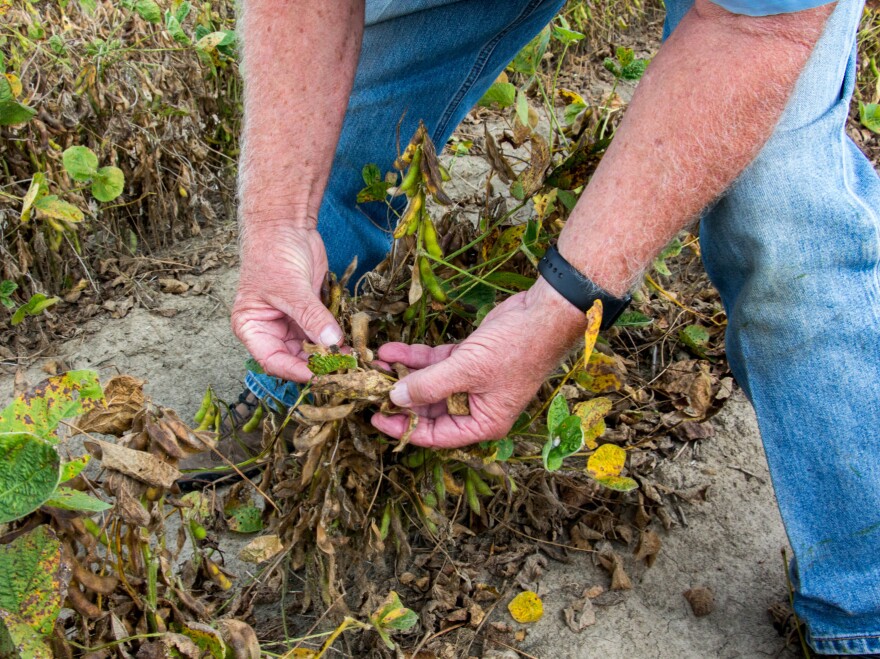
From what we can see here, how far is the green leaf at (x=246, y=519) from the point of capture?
1.41 meters

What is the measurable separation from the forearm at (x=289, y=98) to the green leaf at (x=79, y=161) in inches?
20.6

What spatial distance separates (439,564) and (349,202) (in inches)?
34.6

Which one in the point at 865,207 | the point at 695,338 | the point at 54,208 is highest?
the point at 865,207

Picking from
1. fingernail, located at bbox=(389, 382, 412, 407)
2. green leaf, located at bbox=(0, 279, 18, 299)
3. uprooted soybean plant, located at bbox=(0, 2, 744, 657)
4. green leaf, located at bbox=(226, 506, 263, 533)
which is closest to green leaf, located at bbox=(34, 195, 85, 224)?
uprooted soybean plant, located at bbox=(0, 2, 744, 657)

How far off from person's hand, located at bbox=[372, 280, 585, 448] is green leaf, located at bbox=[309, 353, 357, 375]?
0.39 feet

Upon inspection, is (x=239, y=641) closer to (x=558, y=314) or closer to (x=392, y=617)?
(x=392, y=617)

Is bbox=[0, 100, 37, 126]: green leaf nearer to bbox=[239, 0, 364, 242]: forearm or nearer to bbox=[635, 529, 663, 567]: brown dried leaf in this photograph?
bbox=[239, 0, 364, 242]: forearm

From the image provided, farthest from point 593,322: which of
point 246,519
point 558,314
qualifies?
point 246,519

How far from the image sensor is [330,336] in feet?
3.80

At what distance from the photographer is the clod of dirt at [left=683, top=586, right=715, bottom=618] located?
4.62ft

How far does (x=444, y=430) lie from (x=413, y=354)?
0.17 metres

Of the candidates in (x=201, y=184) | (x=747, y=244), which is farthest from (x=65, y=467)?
(x=201, y=184)

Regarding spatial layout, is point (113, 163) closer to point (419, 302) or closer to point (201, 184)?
point (201, 184)

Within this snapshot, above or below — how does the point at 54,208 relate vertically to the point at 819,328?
below
